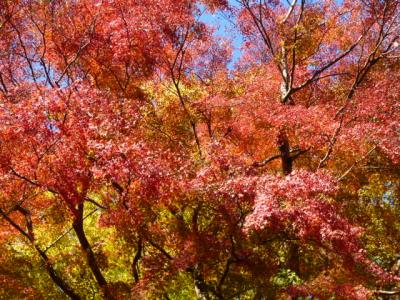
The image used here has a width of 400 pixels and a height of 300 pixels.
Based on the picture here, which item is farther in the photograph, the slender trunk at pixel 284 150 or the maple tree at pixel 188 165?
the slender trunk at pixel 284 150

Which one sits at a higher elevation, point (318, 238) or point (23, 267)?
point (23, 267)

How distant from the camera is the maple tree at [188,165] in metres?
9.66

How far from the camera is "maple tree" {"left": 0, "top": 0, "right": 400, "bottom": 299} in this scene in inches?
380

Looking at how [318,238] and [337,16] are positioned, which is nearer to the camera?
[318,238]

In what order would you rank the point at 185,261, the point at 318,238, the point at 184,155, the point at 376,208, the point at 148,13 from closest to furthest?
the point at 318,238 < the point at 185,261 < the point at 184,155 < the point at 148,13 < the point at 376,208

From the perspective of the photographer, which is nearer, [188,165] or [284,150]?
[188,165]

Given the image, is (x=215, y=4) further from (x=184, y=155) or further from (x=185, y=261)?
(x=185, y=261)

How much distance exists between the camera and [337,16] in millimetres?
15586

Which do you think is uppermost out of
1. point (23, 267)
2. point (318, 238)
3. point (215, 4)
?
point (215, 4)

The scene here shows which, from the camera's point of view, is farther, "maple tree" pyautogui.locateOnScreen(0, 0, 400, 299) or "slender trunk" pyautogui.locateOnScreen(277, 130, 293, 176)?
"slender trunk" pyautogui.locateOnScreen(277, 130, 293, 176)

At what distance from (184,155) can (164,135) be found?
9.36 ft

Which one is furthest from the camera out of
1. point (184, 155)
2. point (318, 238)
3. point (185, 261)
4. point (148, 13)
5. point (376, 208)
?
point (376, 208)

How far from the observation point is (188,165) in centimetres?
1083

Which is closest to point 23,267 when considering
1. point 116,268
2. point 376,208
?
point 116,268
